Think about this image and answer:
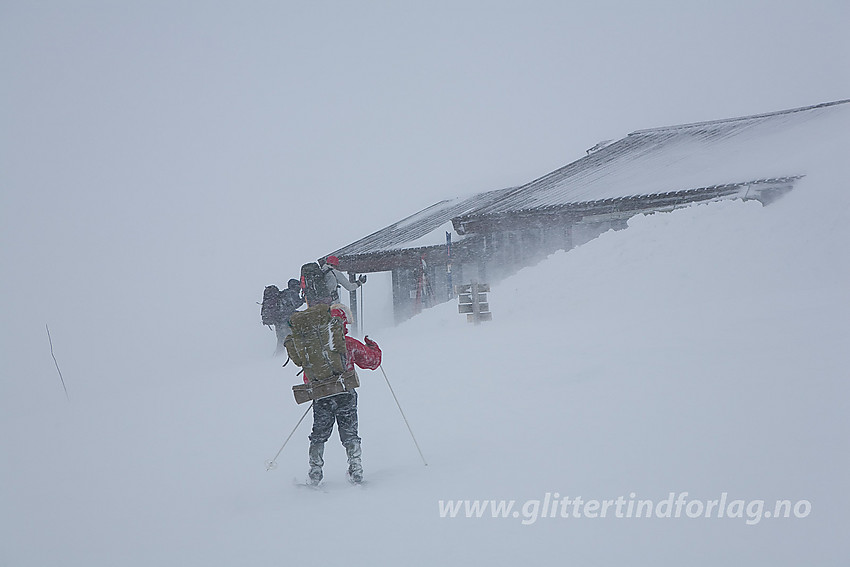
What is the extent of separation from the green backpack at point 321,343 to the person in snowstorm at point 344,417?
0.09m

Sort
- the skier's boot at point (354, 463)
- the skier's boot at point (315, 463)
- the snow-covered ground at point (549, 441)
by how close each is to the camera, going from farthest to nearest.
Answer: the skier's boot at point (315, 463) < the skier's boot at point (354, 463) < the snow-covered ground at point (549, 441)

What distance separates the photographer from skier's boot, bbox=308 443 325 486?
5500mm

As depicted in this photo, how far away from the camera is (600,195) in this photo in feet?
51.5

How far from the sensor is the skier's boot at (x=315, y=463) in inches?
217

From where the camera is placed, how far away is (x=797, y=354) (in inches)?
247

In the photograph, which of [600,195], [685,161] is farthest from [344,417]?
[685,161]

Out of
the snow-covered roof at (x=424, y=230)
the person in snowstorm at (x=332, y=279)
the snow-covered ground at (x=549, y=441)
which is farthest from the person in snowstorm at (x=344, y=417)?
the snow-covered roof at (x=424, y=230)

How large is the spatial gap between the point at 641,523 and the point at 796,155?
38.3 feet

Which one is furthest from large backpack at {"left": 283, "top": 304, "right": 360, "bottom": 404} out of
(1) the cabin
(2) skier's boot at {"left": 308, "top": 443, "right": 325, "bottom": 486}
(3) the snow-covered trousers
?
(1) the cabin

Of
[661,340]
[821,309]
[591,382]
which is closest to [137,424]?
[591,382]

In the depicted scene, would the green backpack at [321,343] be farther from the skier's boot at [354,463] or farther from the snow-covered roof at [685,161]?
the snow-covered roof at [685,161]

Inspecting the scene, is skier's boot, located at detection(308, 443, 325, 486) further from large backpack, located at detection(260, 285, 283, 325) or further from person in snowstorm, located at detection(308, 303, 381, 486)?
large backpack, located at detection(260, 285, 283, 325)

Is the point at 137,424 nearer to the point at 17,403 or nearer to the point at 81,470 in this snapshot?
the point at 81,470

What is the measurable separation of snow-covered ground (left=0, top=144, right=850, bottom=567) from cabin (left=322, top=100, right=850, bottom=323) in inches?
75.2
